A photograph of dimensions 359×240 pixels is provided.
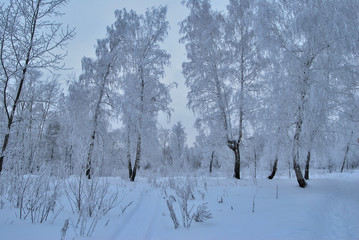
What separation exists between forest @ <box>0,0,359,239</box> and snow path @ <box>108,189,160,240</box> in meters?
0.90

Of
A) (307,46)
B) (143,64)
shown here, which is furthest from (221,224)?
(143,64)

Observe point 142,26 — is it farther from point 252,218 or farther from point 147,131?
point 252,218

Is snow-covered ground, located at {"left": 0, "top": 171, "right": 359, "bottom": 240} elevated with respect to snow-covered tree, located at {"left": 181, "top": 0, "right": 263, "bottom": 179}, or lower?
lower

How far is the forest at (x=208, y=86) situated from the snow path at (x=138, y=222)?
0.90 m

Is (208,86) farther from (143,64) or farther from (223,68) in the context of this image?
(143,64)

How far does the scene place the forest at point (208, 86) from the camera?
5.11m

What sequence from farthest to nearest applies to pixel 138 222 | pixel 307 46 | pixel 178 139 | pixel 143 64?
pixel 178 139, pixel 143 64, pixel 307 46, pixel 138 222

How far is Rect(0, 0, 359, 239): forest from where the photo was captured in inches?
201

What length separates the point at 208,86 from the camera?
10766 mm

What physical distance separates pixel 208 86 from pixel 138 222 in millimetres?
8463

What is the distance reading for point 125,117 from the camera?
10.6 m

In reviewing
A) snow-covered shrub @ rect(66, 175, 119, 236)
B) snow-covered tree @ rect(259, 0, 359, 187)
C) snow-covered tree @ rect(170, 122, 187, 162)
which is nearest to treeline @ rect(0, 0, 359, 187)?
snow-covered tree @ rect(259, 0, 359, 187)

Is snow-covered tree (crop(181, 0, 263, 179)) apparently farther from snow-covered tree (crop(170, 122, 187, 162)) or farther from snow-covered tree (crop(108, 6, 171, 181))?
snow-covered tree (crop(170, 122, 187, 162))

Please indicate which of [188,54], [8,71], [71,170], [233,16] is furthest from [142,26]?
[71,170]
